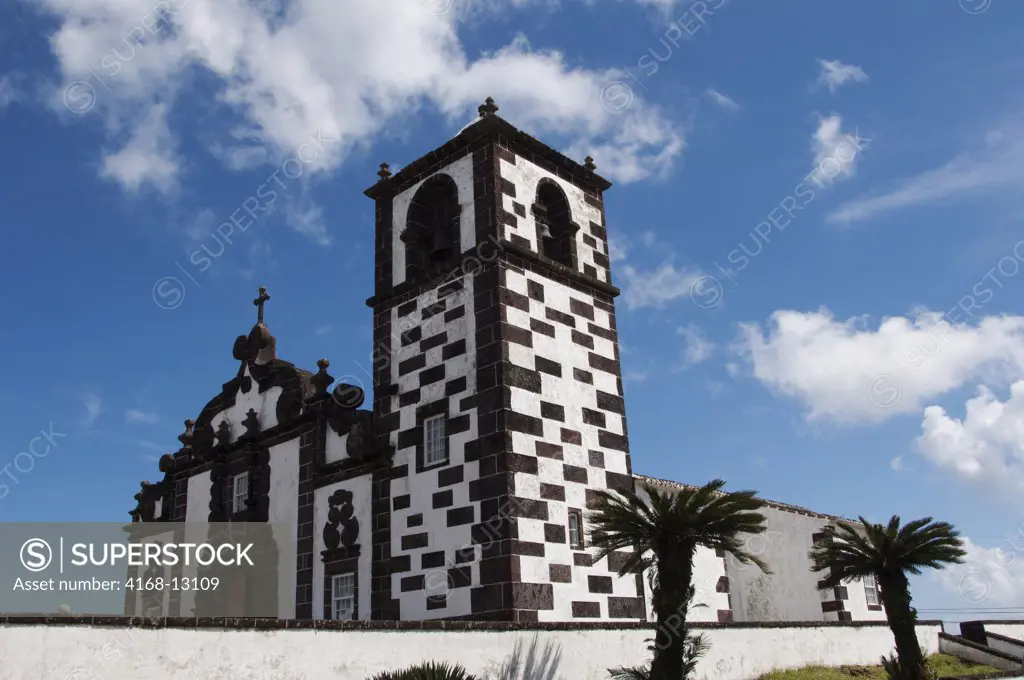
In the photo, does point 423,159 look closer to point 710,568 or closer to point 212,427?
point 212,427

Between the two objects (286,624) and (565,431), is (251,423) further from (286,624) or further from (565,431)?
(286,624)

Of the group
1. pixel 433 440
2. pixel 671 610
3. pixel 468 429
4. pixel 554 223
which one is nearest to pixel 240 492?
pixel 433 440

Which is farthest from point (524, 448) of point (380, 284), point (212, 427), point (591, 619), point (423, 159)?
point (212, 427)

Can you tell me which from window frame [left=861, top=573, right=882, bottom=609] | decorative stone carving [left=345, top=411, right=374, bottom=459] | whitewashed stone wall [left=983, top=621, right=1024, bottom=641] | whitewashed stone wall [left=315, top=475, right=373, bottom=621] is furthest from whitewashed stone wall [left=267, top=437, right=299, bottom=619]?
whitewashed stone wall [left=983, top=621, right=1024, bottom=641]

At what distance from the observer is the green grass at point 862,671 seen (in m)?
19.4

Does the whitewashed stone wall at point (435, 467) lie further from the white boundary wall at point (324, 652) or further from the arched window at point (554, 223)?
the white boundary wall at point (324, 652)

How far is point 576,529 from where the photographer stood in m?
18.0

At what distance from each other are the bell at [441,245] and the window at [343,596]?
7164mm

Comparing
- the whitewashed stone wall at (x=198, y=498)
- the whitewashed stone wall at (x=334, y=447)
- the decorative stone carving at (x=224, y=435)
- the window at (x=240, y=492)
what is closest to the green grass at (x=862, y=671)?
the whitewashed stone wall at (x=334, y=447)

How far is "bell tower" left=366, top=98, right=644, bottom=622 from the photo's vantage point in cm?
1716

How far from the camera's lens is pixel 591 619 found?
57.3 feet

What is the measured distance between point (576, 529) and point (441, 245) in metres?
6.83

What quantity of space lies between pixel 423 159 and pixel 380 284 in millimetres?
3048

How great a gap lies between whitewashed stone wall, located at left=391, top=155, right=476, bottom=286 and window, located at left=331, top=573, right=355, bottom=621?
21.5ft
